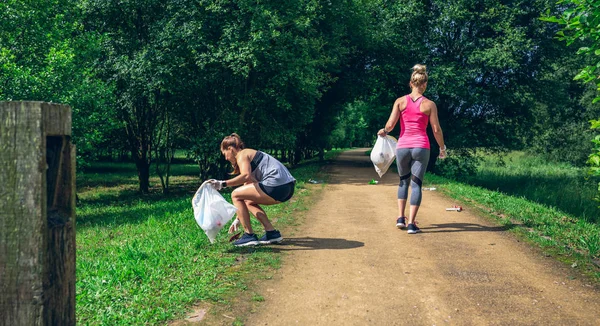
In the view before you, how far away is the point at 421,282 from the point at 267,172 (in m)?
2.53

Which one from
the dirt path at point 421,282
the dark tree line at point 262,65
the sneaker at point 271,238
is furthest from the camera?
the dark tree line at point 262,65

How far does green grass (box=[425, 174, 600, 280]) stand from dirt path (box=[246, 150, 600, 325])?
1.01ft

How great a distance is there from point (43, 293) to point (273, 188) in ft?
14.6

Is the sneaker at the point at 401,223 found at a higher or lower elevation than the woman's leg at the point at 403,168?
lower

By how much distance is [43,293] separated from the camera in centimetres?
196

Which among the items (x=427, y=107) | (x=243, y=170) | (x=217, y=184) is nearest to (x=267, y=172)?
(x=243, y=170)

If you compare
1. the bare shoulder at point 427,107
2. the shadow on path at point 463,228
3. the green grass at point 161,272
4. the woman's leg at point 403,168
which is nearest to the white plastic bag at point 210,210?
the green grass at point 161,272

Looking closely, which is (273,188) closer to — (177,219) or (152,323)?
(152,323)

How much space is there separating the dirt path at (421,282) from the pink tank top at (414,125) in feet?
4.53

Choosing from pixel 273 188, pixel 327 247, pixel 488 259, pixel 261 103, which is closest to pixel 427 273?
pixel 488 259

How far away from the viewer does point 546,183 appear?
2438 centimetres

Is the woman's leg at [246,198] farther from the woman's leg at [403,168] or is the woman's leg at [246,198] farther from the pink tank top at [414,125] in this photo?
the pink tank top at [414,125]

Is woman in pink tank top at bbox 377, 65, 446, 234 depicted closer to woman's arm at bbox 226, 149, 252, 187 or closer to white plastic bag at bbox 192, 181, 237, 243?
woman's arm at bbox 226, 149, 252, 187

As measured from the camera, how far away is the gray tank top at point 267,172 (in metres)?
6.38
